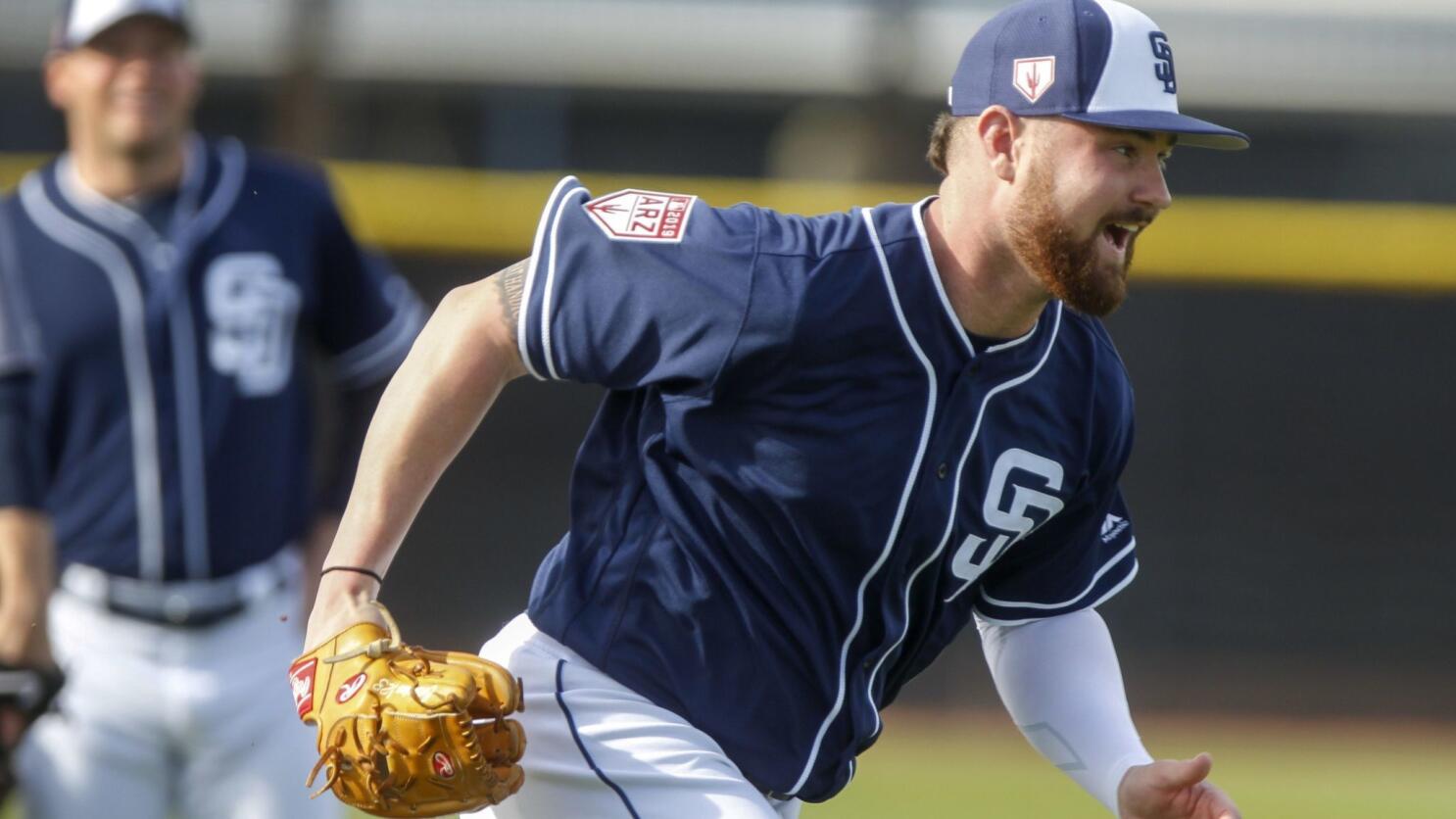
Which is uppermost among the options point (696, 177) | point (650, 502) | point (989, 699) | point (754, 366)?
point (754, 366)

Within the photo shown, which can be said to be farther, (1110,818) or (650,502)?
(1110,818)

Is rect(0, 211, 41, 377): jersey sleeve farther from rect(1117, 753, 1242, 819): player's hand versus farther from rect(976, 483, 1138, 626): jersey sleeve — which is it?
rect(1117, 753, 1242, 819): player's hand

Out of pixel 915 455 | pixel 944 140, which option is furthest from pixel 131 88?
pixel 915 455

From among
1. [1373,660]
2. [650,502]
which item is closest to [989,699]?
[1373,660]

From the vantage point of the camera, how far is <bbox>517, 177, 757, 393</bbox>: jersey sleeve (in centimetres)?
253

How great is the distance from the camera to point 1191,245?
8.82 metres

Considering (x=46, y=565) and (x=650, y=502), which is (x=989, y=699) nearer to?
(x=46, y=565)

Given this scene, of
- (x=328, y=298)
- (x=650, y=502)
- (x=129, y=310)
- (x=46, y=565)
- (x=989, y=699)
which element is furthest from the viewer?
(x=989, y=699)

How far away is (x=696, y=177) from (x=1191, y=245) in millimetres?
4815

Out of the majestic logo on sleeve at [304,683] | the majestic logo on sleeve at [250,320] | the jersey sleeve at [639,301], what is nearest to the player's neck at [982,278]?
the jersey sleeve at [639,301]

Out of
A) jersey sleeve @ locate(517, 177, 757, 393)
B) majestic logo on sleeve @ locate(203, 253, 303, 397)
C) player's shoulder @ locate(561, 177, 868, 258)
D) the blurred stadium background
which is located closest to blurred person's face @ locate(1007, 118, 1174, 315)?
player's shoulder @ locate(561, 177, 868, 258)

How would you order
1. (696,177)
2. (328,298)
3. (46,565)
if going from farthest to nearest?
(696,177) → (328,298) → (46,565)

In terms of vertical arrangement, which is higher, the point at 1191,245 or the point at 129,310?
the point at 129,310

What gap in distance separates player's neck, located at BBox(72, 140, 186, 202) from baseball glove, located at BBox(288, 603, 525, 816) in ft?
5.83
